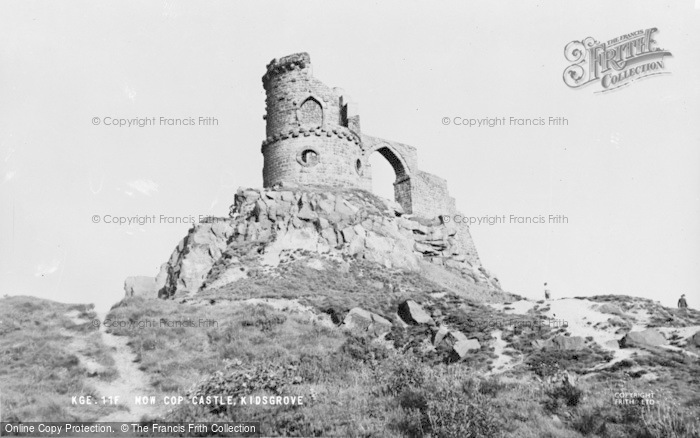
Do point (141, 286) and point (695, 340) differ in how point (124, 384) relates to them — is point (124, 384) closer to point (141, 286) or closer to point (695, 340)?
point (695, 340)

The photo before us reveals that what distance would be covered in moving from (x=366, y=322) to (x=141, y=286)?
17944 mm

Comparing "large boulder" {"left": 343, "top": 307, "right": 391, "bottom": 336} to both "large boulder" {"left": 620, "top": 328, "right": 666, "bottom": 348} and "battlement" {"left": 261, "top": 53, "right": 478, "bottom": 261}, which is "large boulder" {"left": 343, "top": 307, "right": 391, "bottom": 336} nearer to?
"large boulder" {"left": 620, "top": 328, "right": 666, "bottom": 348}

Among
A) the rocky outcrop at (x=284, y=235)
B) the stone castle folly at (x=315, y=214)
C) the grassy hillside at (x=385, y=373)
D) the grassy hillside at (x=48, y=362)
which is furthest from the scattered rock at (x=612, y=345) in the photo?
the rocky outcrop at (x=284, y=235)

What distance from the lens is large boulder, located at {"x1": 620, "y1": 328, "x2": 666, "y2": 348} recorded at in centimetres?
1762

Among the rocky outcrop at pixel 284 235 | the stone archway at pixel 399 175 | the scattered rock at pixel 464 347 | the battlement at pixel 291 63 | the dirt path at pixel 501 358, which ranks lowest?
the dirt path at pixel 501 358

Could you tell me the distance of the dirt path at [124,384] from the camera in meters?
12.3

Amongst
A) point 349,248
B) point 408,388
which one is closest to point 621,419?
point 408,388

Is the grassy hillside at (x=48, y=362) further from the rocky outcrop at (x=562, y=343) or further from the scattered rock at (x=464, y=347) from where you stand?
the rocky outcrop at (x=562, y=343)

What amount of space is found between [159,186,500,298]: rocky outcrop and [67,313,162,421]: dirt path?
36.1 feet

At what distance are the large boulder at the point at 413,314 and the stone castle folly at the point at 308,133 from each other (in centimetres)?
1552

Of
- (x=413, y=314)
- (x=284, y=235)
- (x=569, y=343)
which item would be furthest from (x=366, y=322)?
(x=284, y=235)

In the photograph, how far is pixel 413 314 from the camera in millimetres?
23219

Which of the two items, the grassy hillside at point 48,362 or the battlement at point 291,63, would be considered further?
the battlement at point 291,63

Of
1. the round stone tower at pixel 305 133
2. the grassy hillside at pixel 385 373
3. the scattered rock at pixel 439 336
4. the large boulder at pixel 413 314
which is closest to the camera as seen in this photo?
the grassy hillside at pixel 385 373
